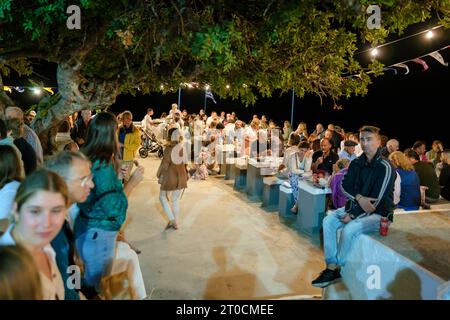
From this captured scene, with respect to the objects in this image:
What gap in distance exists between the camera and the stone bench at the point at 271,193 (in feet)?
26.1

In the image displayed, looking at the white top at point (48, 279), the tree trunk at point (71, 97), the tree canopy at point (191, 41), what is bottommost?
the white top at point (48, 279)

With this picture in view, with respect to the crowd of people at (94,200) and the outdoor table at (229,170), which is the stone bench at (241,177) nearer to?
the outdoor table at (229,170)

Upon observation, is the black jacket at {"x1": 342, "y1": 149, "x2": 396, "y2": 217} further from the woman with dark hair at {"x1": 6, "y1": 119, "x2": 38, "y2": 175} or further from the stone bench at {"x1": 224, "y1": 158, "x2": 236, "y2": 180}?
the stone bench at {"x1": 224, "y1": 158, "x2": 236, "y2": 180}

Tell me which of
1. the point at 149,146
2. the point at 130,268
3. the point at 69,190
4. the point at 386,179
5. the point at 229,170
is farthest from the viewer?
the point at 149,146

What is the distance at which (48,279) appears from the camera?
1.85 meters

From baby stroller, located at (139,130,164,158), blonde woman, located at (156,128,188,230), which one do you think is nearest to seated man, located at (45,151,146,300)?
blonde woman, located at (156,128,188,230)

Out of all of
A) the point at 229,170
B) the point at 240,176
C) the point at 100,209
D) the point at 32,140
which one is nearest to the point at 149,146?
the point at 229,170

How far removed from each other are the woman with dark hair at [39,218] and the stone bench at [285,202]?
18.8 feet

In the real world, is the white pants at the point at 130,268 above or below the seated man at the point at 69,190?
below

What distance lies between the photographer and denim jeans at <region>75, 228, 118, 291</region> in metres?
2.91

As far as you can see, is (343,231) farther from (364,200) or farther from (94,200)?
(94,200)

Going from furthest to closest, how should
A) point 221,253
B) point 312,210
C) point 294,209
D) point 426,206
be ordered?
point 294,209 → point 426,206 → point 312,210 → point 221,253

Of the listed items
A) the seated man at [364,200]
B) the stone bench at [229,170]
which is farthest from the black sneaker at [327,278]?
the stone bench at [229,170]

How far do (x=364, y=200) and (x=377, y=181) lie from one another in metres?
0.25
